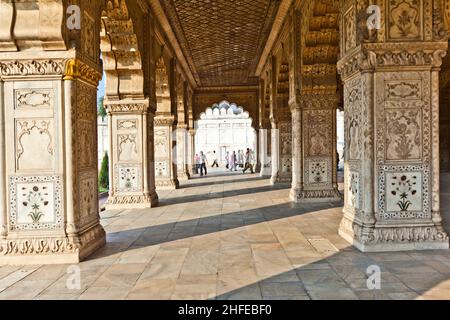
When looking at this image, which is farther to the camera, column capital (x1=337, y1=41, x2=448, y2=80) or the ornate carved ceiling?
the ornate carved ceiling

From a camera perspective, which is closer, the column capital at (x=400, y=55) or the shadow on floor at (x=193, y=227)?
the column capital at (x=400, y=55)

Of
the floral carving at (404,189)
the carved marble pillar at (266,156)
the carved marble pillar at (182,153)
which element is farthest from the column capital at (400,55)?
the carved marble pillar at (182,153)

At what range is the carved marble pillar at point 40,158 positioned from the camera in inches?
201

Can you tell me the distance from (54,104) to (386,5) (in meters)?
4.76

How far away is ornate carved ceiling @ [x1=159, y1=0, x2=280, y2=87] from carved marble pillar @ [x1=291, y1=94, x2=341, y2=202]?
3058 millimetres

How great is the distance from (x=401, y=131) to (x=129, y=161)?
21.7 ft

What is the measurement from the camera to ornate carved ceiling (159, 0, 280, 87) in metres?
10.6

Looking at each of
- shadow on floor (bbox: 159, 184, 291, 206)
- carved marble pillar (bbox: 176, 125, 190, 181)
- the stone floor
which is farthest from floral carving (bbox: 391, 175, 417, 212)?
carved marble pillar (bbox: 176, 125, 190, 181)

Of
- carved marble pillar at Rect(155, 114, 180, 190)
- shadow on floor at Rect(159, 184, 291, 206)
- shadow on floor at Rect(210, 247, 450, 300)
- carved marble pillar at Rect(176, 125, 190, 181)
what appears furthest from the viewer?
carved marble pillar at Rect(176, 125, 190, 181)

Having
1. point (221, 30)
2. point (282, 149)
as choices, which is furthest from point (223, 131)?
point (221, 30)

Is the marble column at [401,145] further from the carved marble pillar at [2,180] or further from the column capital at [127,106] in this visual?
the column capital at [127,106]

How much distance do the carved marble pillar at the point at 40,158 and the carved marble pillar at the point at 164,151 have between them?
357 inches

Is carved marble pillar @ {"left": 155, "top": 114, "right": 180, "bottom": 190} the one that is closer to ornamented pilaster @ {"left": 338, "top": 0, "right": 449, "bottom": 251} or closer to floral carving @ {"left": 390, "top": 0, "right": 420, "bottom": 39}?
ornamented pilaster @ {"left": 338, "top": 0, "right": 449, "bottom": 251}

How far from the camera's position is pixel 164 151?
47.3 feet
